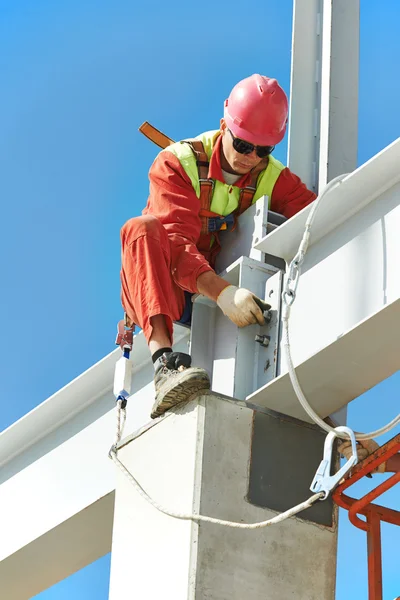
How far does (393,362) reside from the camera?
18.5 ft

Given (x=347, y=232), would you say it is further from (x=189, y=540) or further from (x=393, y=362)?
(x=189, y=540)

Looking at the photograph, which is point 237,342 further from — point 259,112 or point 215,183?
point 259,112

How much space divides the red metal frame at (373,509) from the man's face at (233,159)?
1874mm

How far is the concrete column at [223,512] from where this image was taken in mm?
5375

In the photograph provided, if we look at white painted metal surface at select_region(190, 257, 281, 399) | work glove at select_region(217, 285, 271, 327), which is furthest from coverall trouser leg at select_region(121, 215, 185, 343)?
work glove at select_region(217, 285, 271, 327)

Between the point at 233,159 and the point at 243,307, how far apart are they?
1.04 metres

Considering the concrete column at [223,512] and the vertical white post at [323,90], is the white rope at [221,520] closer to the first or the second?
the concrete column at [223,512]

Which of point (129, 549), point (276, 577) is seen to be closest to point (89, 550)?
point (129, 549)

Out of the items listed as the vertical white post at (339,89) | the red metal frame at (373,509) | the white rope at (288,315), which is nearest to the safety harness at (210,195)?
the vertical white post at (339,89)

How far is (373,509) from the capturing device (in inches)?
225

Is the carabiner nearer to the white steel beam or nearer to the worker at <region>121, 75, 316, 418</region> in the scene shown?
the white steel beam

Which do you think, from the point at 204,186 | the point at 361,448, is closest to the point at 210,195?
the point at 204,186

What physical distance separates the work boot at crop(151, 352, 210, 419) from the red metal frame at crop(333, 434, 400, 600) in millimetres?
773

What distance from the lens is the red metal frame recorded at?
5.42m
